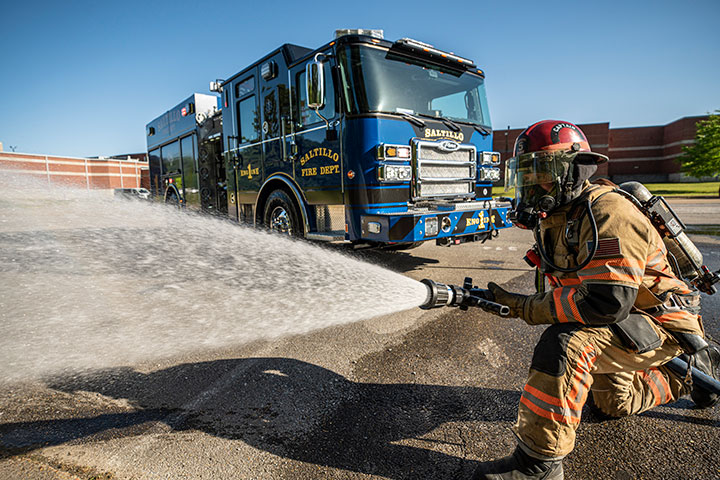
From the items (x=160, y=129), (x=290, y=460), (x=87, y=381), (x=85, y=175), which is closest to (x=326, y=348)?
(x=290, y=460)

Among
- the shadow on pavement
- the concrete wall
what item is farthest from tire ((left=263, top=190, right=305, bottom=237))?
the concrete wall

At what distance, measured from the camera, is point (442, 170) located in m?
5.55

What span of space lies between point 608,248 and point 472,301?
0.73 metres

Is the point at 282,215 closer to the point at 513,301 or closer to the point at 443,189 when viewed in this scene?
the point at 443,189

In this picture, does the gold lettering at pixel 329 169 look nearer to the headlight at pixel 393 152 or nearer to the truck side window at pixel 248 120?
the headlight at pixel 393 152

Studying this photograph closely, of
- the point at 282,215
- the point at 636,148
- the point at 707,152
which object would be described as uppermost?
the point at 636,148

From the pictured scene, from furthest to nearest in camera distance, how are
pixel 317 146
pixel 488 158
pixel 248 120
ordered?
1. pixel 248 120
2. pixel 488 158
3. pixel 317 146

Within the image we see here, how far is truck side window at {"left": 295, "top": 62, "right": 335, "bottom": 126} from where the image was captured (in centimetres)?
512

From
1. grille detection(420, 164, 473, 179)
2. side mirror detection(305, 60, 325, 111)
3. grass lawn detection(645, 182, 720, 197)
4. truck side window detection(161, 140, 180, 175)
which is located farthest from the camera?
grass lawn detection(645, 182, 720, 197)

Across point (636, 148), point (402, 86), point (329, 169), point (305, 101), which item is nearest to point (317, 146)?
point (329, 169)

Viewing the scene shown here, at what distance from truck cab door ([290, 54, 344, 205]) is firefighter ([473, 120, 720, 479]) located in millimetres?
3035

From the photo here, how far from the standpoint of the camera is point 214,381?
9.14ft

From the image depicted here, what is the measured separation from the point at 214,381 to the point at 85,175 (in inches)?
2336

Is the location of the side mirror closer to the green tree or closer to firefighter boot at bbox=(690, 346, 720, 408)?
firefighter boot at bbox=(690, 346, 720, 408)
